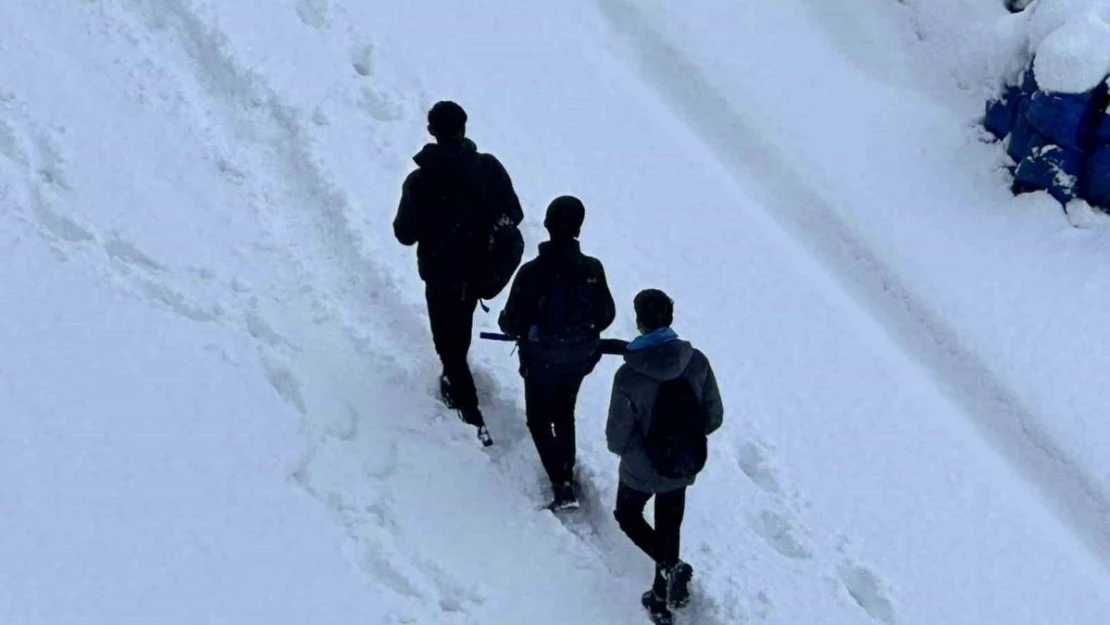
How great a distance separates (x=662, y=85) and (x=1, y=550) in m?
6.84

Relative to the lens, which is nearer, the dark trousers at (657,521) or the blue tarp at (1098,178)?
the dark trousers at (657,521)

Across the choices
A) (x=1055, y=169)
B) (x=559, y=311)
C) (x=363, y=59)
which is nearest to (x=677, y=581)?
(x=559, y=311)

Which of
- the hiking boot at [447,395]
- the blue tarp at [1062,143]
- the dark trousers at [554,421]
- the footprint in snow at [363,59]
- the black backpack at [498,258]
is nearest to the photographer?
the dark trousers at [554,421]

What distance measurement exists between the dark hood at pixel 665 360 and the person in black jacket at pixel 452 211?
1.34 metres

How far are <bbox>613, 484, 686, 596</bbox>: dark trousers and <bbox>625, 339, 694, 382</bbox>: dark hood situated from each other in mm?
650

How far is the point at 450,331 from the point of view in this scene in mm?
6285

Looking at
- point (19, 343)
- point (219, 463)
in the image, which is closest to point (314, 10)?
Result: point (19, 343)

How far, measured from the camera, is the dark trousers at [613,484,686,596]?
538 centimetres

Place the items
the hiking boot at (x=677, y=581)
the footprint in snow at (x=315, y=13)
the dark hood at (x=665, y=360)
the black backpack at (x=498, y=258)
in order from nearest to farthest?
the dark hood at (x=665, y=360) → the hiking boot at (x=677, y=581) → the black backpack at (x=498, y=258) → the footprint in snow at (x=315, y=13)

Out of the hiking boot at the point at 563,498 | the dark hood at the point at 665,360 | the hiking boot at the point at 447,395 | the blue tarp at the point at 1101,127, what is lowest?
the hiking boot at the point at 563,498

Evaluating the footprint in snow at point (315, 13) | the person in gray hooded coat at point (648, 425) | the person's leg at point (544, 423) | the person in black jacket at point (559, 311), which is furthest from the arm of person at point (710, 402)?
the footprint in snow at point (315, 13)

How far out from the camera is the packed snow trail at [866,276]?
7.44 meters

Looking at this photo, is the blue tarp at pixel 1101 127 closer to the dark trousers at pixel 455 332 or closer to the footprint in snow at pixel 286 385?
the dark trousers at pixel 455 332

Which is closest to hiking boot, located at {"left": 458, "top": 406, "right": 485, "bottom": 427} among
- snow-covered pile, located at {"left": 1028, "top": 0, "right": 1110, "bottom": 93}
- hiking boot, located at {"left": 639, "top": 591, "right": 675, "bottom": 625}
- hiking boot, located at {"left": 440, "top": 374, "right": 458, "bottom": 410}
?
hiking boot, located at {"left": 440, "top": 374, "right": 458, "bottom": 410}
